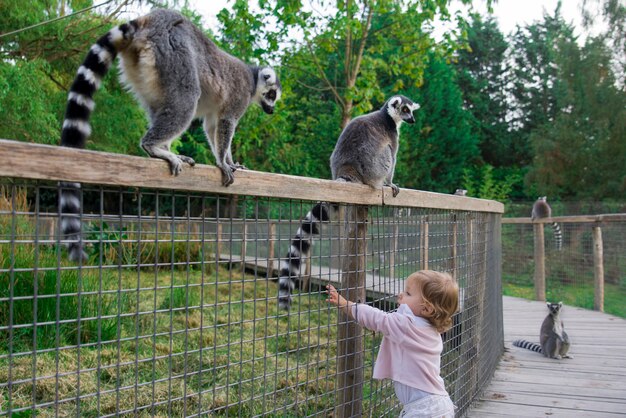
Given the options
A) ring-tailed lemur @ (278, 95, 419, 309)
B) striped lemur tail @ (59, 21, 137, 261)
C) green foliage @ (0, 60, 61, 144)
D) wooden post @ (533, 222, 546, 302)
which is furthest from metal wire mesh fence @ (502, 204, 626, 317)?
green foliage @ (0, 60, 61, 144)

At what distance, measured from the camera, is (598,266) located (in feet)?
31.9

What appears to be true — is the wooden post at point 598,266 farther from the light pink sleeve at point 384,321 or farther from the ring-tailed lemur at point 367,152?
the light pink sleeve at point 384,321

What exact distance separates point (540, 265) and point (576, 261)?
692 millimetres

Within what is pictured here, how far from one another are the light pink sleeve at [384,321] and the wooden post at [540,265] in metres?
9.83

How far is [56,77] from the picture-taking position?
10.7 m

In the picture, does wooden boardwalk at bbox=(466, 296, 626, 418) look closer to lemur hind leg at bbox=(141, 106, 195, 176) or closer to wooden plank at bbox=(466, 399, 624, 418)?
wooden plank at bbox=(466, 399, 624, 418)

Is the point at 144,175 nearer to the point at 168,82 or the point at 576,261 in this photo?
the point at 168,82

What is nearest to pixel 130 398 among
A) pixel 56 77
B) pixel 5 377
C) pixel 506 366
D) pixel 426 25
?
pixel 5 377

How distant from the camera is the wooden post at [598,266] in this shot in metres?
9.72

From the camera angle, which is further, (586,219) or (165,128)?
(586,219)

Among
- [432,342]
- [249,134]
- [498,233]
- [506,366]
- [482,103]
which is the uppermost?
[482,103]

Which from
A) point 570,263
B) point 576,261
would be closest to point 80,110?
point 576,261

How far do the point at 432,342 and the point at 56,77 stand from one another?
1021 centimetres

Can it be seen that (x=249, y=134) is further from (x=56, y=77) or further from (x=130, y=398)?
(x=130, y=398)
